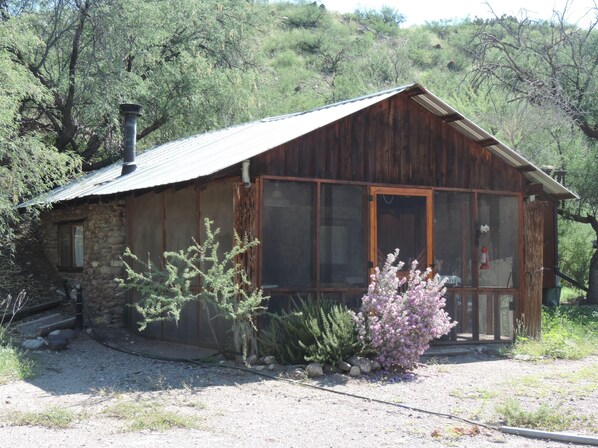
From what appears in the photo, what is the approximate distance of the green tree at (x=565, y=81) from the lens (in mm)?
18812

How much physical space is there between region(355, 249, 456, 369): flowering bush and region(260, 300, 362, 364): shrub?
0.19 m

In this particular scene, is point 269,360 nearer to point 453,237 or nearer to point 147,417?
point 147,417

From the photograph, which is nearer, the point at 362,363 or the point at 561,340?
the point at 362,363

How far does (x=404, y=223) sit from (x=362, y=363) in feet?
9.96

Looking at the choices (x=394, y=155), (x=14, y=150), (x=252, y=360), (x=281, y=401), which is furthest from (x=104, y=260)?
(x=281, y=401)

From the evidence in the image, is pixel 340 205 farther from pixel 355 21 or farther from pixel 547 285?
pixel 355 21

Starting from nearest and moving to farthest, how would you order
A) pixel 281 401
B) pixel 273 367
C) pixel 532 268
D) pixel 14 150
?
pixel 281 401 < pixel 273 367 < pixel 14 150 < pixel 532 268

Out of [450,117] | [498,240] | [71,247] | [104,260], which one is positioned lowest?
[104,260]

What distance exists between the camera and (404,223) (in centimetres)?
1161

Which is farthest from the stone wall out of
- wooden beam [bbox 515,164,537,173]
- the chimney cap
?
wooden beam [bbox 515,164,537,173]

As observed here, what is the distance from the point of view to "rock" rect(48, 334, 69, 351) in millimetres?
11281

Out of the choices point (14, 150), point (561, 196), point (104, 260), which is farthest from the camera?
point (104, 260)

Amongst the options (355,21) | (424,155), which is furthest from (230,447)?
(355,21)

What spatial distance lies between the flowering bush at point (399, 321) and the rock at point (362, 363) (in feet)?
0.60
